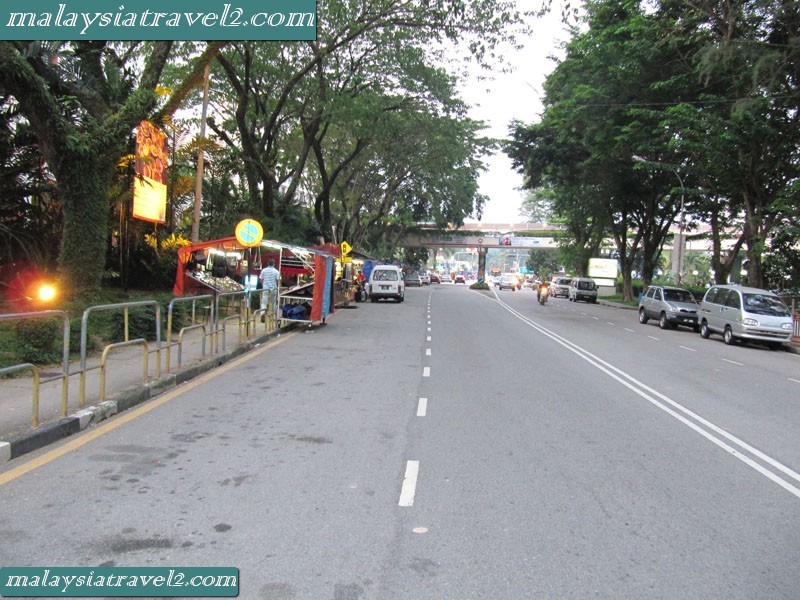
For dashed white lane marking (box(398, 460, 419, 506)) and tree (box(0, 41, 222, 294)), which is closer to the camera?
dashed white lane marking (box(398, 460, 419, 506))

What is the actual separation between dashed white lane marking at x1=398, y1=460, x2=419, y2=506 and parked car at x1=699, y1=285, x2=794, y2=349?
16.7 meters

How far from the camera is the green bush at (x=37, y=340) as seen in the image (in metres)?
8.73

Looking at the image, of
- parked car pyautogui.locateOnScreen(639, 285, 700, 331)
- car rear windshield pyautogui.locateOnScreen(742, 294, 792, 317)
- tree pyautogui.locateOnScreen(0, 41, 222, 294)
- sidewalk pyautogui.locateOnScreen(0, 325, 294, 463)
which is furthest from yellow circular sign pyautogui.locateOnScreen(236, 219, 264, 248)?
parked car pyautogui.locateOnScreen(639, 285, 700, 331)

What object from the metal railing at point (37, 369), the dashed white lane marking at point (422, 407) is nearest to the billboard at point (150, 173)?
the metal railing at point (37, 369)

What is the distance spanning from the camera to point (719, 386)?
10.8 metres

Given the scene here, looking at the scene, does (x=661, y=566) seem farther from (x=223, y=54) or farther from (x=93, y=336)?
(x=223, y=54)

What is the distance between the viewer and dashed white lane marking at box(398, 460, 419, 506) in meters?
4.78

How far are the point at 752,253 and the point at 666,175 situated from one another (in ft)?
30.9

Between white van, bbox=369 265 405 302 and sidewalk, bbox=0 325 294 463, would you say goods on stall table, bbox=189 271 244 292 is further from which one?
white van, bbox=369 265 405 302

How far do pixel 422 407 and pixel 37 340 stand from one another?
5.57m

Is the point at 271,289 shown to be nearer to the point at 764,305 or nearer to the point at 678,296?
the point at 764,305

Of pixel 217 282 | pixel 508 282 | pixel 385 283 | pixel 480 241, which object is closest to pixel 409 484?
pixel 217 282

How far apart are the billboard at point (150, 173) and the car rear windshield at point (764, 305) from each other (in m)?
17.1

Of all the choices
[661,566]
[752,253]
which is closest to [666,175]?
[752,253]
